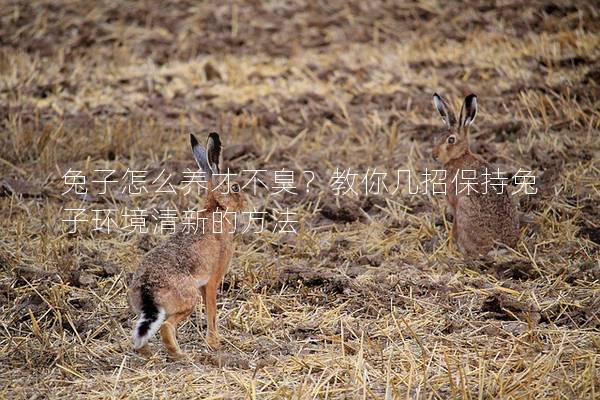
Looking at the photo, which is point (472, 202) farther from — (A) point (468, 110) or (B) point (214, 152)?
(B) point (214, 152)

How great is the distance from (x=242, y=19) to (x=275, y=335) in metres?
9.16

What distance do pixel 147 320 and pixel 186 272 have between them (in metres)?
0.53

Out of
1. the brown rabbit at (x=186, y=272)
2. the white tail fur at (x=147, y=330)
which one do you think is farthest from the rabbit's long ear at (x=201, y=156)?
the white tail fur at (x=147, y=330)

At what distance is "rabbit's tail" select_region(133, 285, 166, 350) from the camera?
5.20 metres

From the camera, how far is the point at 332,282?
6.71m

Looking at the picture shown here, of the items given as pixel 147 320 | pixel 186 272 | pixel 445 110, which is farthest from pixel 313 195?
pixel 147 320

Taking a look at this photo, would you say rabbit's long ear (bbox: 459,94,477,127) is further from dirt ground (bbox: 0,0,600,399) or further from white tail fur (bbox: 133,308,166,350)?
white tail fur (bbox: 133,308,166,350)

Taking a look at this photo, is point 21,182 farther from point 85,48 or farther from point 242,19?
point 242,19

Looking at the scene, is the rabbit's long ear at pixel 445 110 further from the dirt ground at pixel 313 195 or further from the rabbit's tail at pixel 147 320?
the rabbit's tail at pixel 147 320

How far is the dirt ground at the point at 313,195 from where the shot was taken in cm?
548

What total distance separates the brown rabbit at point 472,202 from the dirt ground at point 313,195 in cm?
19

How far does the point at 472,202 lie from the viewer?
297 inches

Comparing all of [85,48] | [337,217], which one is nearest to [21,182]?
[337,217]

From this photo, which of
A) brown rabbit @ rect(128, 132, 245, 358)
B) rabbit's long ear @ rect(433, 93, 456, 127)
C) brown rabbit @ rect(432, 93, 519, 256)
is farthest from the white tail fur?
rabbit's long ear @ rect(433, 93, 456, 127)
